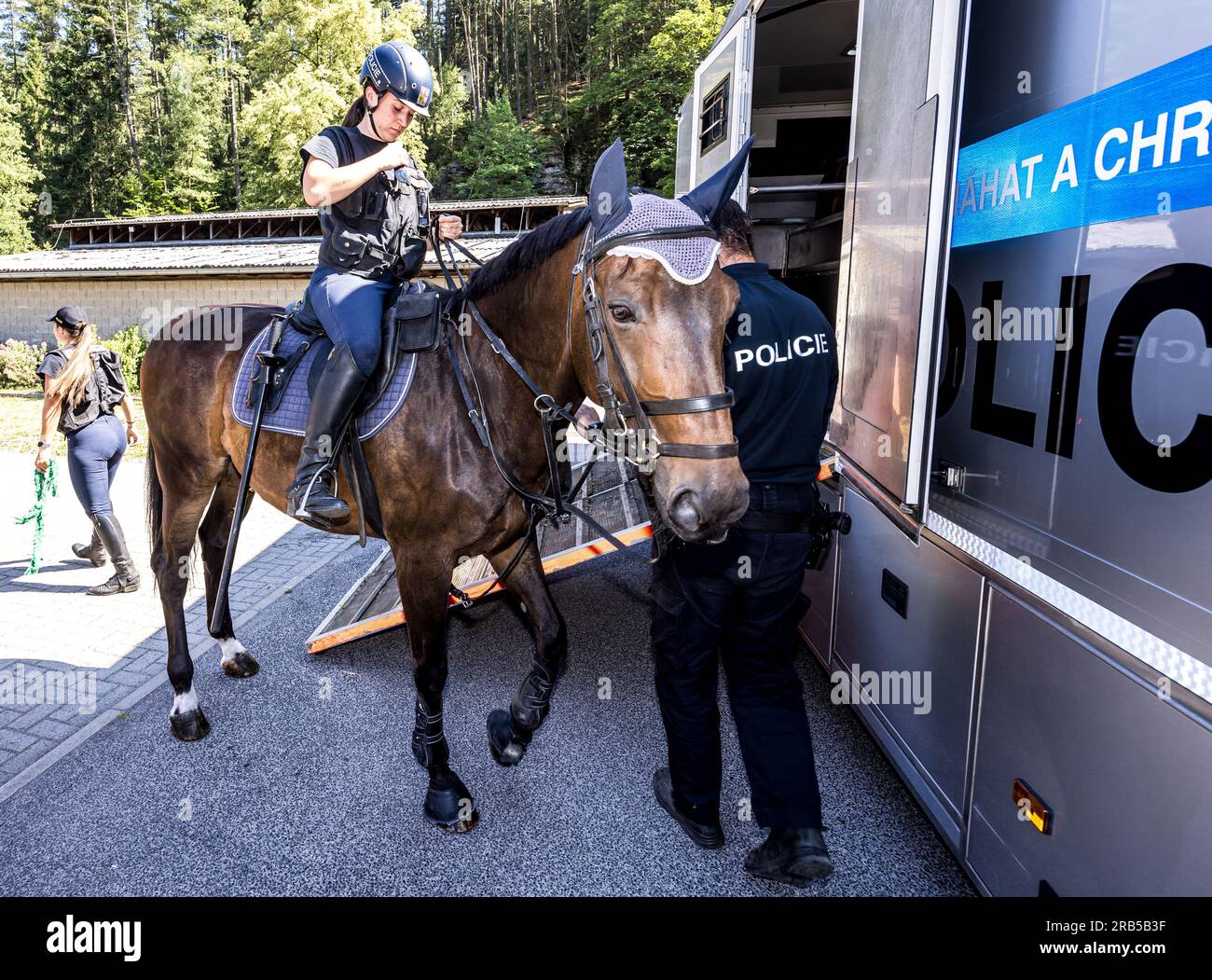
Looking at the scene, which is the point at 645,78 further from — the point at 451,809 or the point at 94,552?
the point at 451,809

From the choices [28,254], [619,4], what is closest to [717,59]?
[28,254]

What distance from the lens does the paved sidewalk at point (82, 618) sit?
418 centimetres

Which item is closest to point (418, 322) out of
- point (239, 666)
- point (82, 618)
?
point (239, 666)

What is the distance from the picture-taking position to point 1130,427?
6.27 feet

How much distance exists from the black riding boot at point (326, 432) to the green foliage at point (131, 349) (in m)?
19.8

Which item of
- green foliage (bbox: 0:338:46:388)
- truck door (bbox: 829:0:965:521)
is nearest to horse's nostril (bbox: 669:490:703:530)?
truck door (bbox: 829:0:965:521)

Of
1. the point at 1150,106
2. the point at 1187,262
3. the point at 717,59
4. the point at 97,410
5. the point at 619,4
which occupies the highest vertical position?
the point at 619,4

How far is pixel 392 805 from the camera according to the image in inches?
134

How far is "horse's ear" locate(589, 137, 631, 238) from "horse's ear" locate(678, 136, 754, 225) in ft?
0.81

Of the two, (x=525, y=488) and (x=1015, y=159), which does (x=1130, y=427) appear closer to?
(x=1015, y=159)

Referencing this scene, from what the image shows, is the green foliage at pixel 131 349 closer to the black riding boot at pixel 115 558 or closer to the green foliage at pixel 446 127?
the black riding boot at pixel 115 558

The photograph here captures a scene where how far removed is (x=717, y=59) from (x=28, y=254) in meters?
31.8

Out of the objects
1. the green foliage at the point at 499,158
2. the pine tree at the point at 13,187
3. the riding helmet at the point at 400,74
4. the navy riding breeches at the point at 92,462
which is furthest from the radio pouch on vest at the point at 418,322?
the pine tree at the point at 13,187

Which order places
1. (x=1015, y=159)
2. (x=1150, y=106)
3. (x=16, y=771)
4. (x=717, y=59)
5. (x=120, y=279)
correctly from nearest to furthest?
(x=1150, y=106) → (x=1015, y=159) → (x=16, y=771) → (x=717, y=59) → (x=120, y=279)
